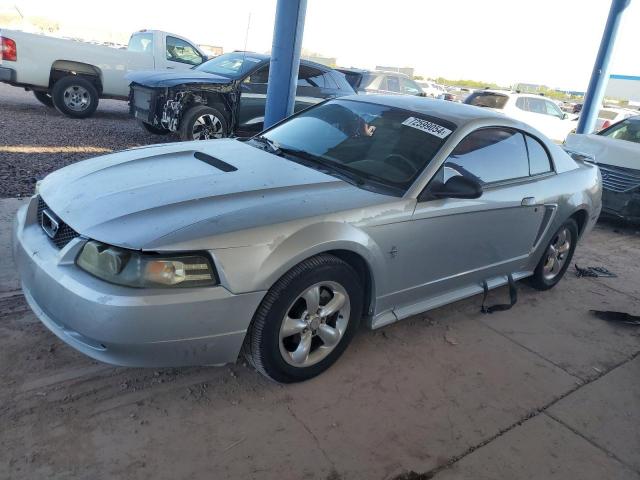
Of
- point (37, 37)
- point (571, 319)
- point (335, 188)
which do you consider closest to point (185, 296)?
point (335, 188)

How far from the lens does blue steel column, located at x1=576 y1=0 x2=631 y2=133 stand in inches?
419

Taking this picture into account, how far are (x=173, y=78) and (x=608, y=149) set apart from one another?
650 centimetres

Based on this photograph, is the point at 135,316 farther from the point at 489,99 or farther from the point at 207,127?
the point at 489,99

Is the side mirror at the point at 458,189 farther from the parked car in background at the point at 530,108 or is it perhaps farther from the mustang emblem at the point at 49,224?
the parked car in background at the point at 530,108

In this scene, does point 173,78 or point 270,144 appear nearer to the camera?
point 270,144

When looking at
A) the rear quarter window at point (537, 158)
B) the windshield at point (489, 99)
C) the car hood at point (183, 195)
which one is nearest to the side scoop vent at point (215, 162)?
the car hood at point (183, 195)

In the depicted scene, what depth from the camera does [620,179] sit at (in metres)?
7.24

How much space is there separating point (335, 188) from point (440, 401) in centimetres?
136

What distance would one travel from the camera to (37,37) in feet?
29.8

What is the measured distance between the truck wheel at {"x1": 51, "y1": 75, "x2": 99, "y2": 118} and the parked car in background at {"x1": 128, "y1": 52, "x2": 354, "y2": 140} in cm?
166

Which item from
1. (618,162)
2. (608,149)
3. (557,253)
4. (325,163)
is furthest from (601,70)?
(325,163)

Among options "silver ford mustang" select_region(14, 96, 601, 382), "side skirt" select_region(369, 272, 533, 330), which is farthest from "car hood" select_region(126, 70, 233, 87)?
"side skirt" select_region(369, 272, 533, 330)

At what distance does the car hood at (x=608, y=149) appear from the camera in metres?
7.38

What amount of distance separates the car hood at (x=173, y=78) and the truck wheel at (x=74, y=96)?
5.96ft
